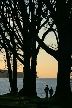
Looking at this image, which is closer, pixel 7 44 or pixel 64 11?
pixel 64 11

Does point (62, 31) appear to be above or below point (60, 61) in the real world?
above

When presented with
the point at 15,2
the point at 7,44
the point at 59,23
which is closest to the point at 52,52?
the point at 59,23

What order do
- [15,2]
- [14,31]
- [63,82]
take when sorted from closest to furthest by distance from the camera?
[63,82]
[15,2]
[14,31]

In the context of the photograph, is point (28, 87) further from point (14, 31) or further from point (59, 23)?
point (59, 23)

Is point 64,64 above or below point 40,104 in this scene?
above

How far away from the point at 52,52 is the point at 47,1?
3.44 meters

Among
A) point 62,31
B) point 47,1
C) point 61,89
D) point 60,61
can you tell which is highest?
point 47,1

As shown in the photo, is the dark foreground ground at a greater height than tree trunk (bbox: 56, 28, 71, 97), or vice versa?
tree trunk (bbox: 56, 28, 71, 97)

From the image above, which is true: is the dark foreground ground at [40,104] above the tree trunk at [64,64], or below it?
below

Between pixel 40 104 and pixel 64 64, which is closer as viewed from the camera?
pixel 40 104

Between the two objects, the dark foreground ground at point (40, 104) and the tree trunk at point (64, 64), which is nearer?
the dark foreground ground at point (40, 104)

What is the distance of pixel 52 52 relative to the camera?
21562 mm

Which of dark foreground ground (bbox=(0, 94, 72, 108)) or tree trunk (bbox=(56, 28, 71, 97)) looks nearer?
dark foreground ground (bbox=(0, 94, 72, 108))

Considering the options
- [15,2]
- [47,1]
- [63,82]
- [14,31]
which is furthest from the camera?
[14,31]
